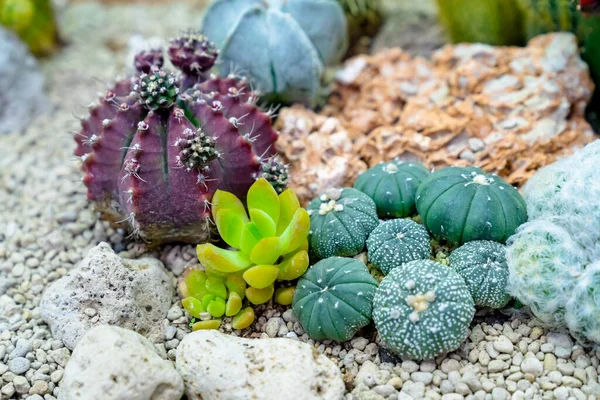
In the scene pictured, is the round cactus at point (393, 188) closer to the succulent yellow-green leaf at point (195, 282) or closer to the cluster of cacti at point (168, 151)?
the cluster of cacti at point (168, 151)

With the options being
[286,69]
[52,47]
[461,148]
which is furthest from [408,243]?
[52,47]

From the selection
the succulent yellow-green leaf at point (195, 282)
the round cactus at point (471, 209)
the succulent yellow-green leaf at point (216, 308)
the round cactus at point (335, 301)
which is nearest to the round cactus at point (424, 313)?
the round cactus at point (335, 301)

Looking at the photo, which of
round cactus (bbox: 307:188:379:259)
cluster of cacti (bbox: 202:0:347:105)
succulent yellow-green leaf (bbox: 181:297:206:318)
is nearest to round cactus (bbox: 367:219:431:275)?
round cactus (bbox: 307:188:379:259)

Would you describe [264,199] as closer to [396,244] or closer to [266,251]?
[266,251]

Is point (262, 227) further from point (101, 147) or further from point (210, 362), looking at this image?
point (101, 147)

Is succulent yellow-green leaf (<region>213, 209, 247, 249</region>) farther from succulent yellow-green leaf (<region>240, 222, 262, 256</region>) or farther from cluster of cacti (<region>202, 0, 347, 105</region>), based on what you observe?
cluster of cacti (<region>202, 0, 347, 105</region>)

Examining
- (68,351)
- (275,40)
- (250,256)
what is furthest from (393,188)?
(68,351)
